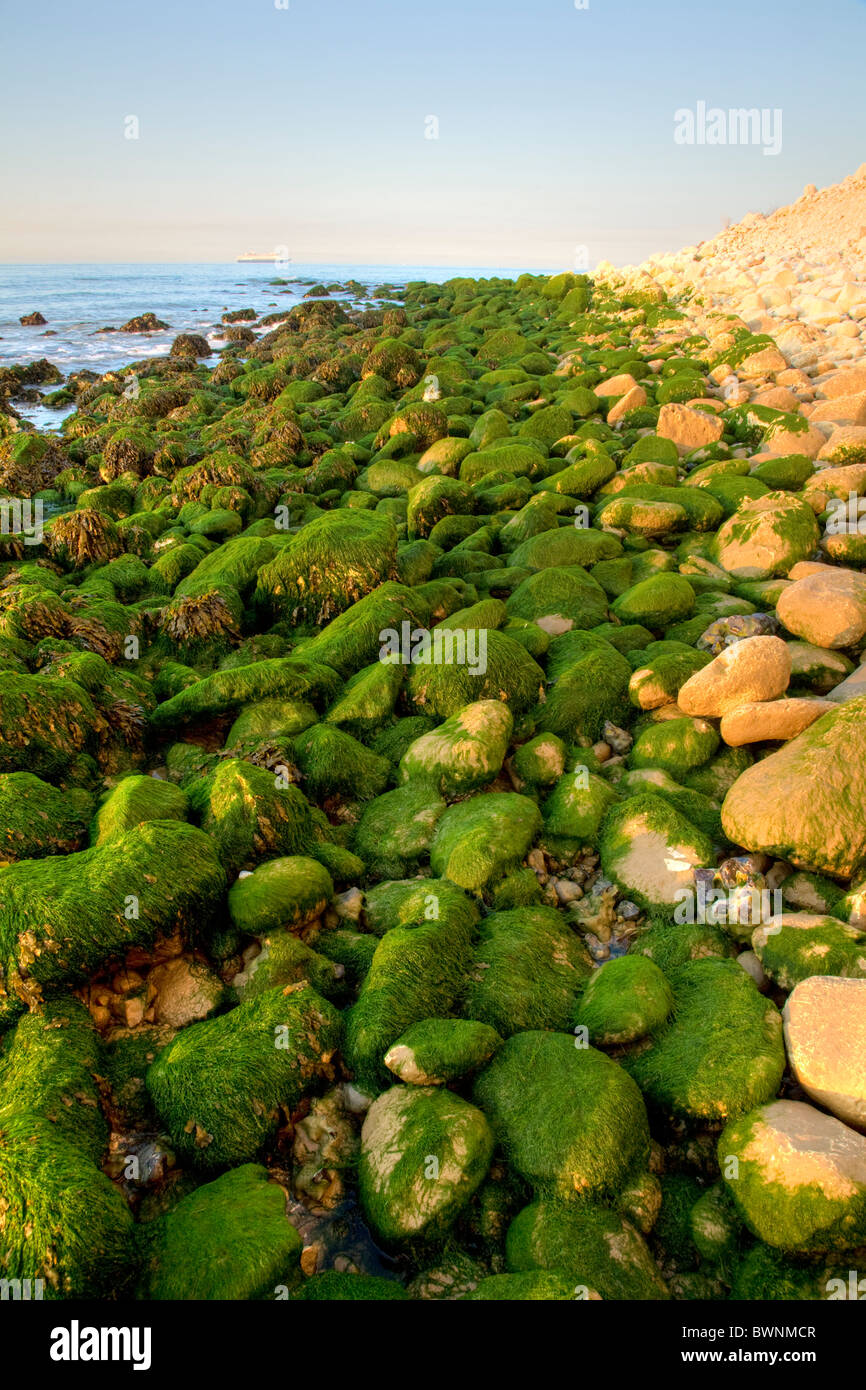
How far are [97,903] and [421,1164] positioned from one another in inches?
81.7

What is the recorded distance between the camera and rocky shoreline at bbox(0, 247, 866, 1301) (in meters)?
2.95

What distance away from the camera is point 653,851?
4621 mm

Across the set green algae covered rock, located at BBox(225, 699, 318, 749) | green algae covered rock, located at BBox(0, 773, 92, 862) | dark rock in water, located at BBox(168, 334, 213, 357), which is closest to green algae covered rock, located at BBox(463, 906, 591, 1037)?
green algae covered rock, located at BBox(225, 699, 318, 749)

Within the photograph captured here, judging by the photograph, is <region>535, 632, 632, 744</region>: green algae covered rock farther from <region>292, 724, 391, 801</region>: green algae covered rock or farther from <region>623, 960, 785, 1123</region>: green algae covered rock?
<region>623, 960, 785, 1123</region>: green algae covered rock

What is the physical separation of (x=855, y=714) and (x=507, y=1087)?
9.67ft

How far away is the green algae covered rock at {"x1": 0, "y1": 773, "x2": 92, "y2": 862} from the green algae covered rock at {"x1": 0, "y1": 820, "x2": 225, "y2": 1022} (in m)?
0.24

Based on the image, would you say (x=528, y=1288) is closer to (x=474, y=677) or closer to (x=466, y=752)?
(x=466, y=752)

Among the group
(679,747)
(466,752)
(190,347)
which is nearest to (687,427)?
(679,747)

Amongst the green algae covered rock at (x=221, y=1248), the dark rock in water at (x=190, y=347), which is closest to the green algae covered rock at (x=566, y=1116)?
the green algae covered rock at (x=221, y=1248)

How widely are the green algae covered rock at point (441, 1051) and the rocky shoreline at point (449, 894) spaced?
0.6 inches

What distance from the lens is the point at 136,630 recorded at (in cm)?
771

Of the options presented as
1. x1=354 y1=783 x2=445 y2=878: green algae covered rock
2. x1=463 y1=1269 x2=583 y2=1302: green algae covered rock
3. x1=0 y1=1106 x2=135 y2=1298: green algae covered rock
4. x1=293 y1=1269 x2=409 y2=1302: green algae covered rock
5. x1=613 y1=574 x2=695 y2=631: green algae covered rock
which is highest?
x1=613 y1=574 x2=695 y2=631: green algae covered rock
